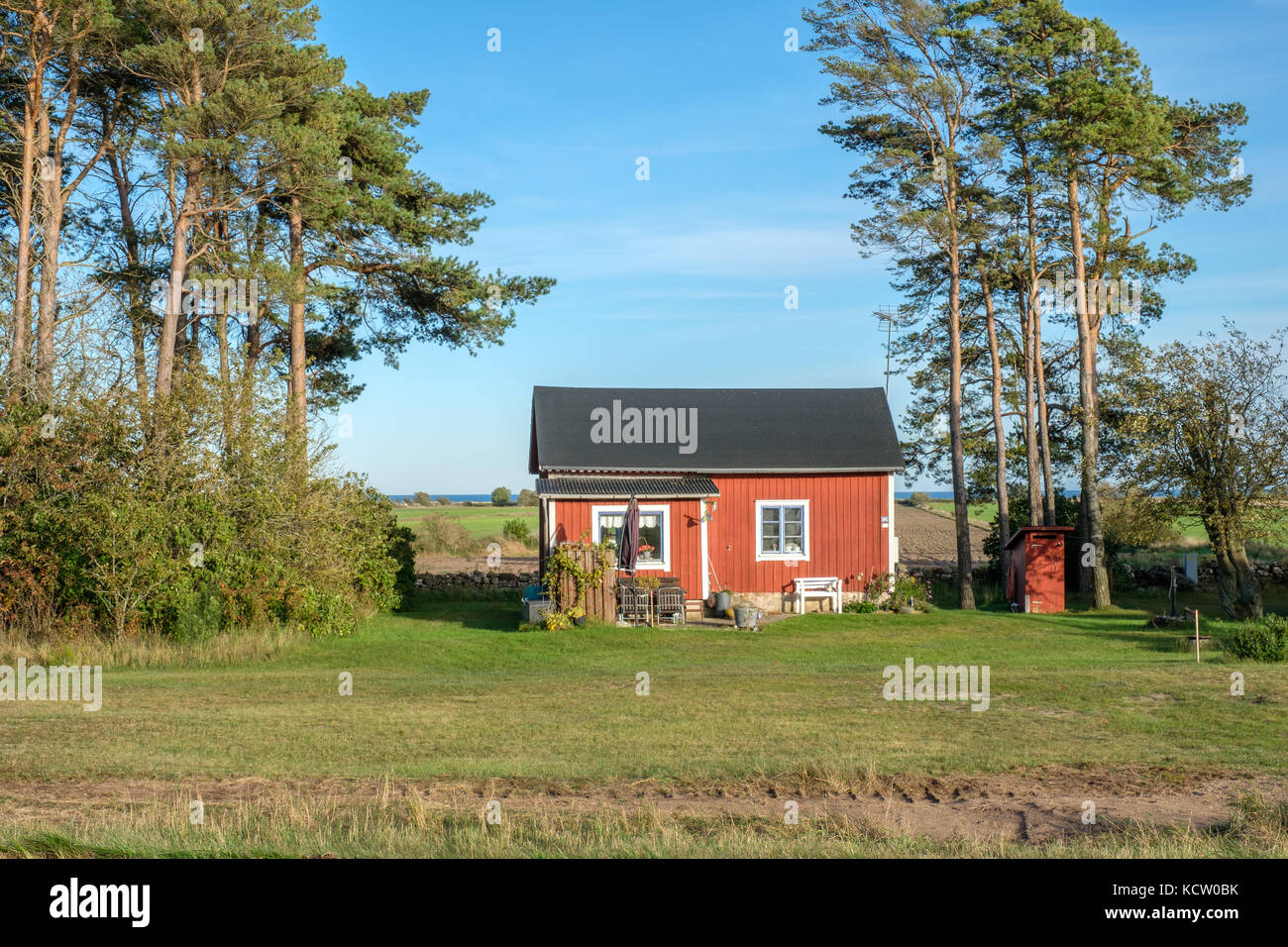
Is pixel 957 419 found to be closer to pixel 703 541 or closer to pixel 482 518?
pixel 703 541

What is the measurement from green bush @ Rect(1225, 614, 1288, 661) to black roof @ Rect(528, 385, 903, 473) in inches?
410

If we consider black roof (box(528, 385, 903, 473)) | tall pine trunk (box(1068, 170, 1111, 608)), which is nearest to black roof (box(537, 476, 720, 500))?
black roof (box(528, 385, 903, 473))

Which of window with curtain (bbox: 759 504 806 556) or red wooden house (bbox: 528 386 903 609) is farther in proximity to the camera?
window with curtain (bbox: 759 504 806 556)

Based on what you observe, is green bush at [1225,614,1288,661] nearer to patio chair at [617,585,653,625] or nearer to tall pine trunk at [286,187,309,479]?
patio chair at [617,585,653,625]

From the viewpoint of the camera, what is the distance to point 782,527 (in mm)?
25516

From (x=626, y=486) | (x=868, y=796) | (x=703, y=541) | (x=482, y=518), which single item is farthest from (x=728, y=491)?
(x=482, y=518)

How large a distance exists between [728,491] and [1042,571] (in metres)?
7.83

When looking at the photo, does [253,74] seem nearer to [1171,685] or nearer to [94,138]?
[94,138]

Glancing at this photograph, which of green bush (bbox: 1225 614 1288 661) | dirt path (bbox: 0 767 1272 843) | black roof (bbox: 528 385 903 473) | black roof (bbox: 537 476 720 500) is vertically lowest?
dirt path (bbox: 0 767 1272 843)

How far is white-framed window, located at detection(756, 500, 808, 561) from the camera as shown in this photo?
83.5 feet

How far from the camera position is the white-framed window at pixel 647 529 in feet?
78.2

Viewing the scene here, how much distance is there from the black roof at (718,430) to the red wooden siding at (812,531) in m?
0.44

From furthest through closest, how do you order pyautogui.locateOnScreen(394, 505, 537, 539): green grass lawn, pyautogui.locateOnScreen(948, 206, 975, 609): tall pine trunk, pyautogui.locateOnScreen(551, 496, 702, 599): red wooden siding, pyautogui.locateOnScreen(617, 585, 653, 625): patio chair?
1. pyautogui.locateOnScreen(394, 505, 537, 539): green grass lawn
2. pyautogui.locateOnScreen(948, 206, 975, 609): tall pine trunk
3. pyautogui.locateOnScreen(551, 496, 702, 599): red wooden siding
4. pyautogui.locateOnScreen(617, 585, 653, 625): patio chair
